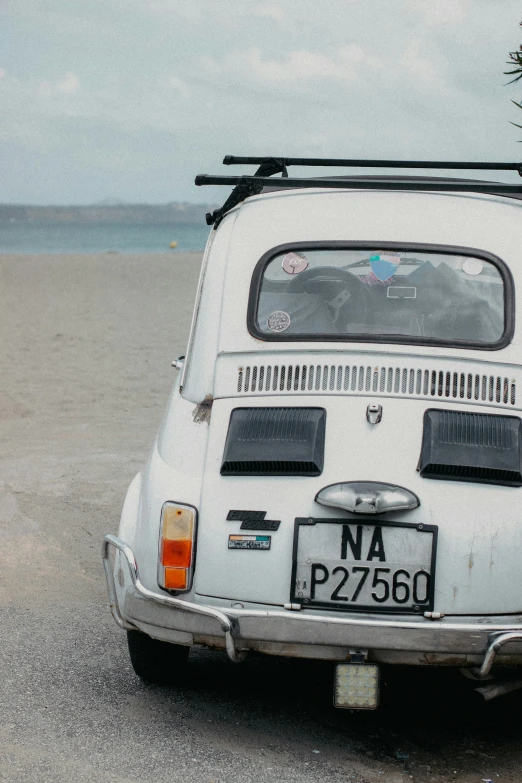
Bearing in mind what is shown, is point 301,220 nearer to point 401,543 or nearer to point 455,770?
point 401,543

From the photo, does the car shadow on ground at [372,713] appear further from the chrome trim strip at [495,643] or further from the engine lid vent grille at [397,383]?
the engine lid vent grille at [397,383]

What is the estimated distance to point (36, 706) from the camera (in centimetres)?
404

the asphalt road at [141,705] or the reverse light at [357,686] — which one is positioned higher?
the reverse light at [357,686]

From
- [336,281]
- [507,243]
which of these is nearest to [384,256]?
[336,281]

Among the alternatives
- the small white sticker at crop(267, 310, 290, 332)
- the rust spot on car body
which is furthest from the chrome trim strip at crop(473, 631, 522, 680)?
the small white sticker at crop(267, 310, 290, 332)

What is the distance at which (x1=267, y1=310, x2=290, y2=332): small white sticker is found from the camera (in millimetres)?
4289

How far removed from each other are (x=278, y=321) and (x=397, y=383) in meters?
0.65

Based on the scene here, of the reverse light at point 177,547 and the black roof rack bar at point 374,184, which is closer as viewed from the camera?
the reverse light at point 177,547

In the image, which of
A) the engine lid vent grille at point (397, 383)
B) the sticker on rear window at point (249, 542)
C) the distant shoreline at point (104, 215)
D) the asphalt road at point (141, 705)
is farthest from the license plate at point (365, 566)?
the distant shoreline at point (104, 215)

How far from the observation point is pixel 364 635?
3.42 m

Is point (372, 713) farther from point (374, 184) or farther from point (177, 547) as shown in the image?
point (374, 184)

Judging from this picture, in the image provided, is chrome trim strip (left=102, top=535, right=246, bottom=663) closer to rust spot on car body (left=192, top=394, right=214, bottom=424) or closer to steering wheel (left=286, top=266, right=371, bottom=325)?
rust spot on car body (left=192, top=394, right=214, bottom=424)

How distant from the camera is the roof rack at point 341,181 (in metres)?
4.48

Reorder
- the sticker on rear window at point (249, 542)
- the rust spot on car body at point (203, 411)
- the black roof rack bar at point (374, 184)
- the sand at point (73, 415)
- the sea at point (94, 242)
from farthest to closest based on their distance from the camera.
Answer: the sea at point (94, 242) < the sand at point (73, 415) < the black roof rack bar at point (374, 184) < the rust spot on car body at point (203, 411) < the sticker on rear window at point (249, 542)
